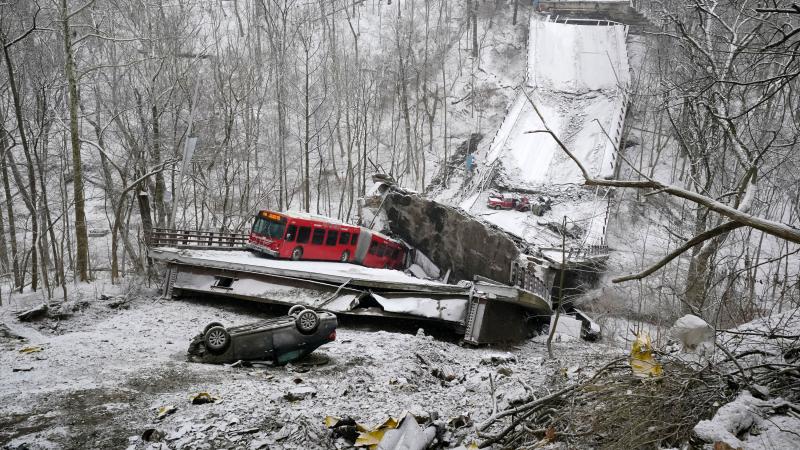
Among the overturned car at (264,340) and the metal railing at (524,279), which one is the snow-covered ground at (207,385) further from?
the metal railing at (524,279)

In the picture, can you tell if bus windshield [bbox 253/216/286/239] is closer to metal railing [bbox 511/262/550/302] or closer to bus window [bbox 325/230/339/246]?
bus window [bbox 325/230/339/246]

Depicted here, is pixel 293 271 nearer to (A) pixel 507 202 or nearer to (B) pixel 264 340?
(B) pixel 264 340

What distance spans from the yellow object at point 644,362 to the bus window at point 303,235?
13.5m

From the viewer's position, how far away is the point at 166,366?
8555 millimetres

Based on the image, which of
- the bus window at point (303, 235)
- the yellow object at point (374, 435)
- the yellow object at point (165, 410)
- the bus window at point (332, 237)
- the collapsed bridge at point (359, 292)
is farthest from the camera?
the bus window at point (332, 237)

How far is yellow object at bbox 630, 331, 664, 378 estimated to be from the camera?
4367 mm

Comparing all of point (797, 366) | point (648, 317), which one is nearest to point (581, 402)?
point (797, 366)

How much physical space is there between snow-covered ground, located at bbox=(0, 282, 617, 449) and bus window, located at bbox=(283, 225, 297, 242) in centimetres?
499

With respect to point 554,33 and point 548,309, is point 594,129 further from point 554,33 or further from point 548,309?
point 548,309

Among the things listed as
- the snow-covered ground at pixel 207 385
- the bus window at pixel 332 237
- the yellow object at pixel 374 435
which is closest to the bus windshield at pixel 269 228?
the bus window at pixel 332 237

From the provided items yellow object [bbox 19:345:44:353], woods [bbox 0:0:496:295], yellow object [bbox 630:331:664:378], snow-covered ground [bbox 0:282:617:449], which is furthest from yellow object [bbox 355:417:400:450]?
woods [bbox 0:0:496:295]

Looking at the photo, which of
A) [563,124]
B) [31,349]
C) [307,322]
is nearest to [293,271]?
[307,322]

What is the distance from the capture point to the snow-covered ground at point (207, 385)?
5.94m

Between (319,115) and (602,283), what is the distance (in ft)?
88.4
